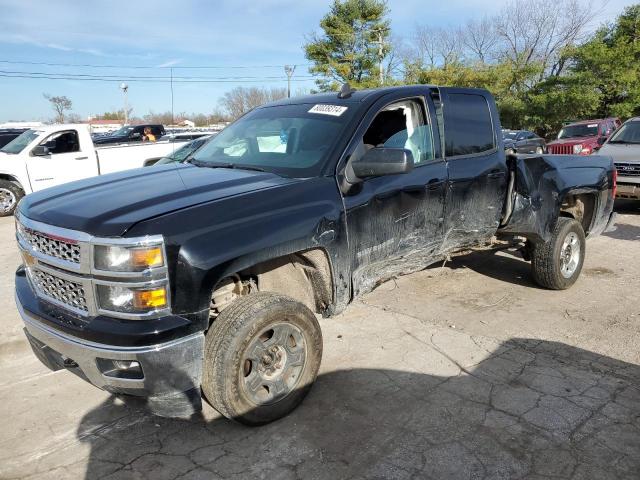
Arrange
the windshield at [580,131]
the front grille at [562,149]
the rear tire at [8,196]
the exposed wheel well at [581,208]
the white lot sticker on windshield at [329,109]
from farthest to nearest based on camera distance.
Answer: the windshield at [580,131] < the front grille at [562,149] < the rear tire at [8,196] < the exposed wheel well at [581,208] < the white lot sticker on windshield at [329,109]

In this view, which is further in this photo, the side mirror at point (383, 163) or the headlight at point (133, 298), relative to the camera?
the side mirror at point (383, 163)

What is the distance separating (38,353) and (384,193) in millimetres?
2404

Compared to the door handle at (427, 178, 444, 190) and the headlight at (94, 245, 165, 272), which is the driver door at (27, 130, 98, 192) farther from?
the headlight at (94, 245, 165, 272)

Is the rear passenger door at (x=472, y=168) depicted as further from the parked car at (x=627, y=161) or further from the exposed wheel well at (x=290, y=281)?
the parked car at (x=627, y=161)

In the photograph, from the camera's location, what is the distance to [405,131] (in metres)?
4.22

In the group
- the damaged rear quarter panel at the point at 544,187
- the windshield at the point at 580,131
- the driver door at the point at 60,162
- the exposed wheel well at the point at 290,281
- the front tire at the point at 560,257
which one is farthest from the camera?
the windshield at the point at 580,131

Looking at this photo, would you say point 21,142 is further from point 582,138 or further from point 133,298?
point 582,138

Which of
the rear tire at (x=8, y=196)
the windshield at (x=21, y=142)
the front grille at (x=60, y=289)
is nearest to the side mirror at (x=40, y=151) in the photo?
the windshield at (x=21, y=142)

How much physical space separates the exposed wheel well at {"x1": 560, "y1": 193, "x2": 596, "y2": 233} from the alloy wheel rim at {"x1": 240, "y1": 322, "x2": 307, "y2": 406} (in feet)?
12.8

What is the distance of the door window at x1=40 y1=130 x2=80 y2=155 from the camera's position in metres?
11.7

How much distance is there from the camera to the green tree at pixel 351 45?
30125 mm

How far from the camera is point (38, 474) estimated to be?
2764 millimetres

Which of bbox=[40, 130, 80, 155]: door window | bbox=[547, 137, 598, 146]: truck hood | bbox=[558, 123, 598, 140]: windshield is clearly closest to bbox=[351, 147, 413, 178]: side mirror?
bbox=[40, 130, 80, 155]: door window

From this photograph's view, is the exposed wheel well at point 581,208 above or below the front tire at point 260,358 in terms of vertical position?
above
